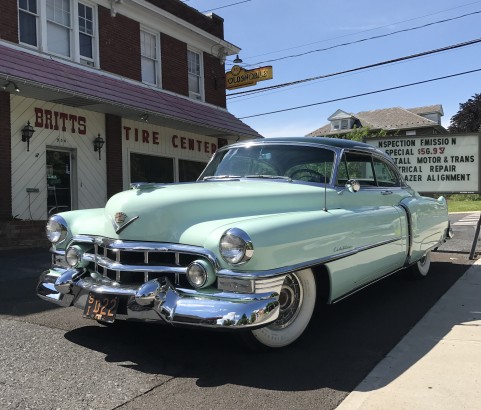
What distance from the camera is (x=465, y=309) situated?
4.94m

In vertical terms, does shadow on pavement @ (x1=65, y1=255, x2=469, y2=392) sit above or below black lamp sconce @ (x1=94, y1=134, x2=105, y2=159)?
below

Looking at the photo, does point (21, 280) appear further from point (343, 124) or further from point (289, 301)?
point (343, 124)

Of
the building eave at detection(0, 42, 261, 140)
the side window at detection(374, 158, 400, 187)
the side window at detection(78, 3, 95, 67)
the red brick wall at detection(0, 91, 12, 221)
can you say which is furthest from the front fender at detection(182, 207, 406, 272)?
the side window at detection(78, 3, 95, 67)

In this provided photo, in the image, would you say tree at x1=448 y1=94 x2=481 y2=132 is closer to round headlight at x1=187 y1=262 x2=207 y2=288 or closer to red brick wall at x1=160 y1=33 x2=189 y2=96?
red brick wall at x1=160 y1=33 x2=189 y2=96

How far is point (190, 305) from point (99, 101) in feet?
28.6

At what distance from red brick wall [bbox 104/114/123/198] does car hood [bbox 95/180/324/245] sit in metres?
8.96

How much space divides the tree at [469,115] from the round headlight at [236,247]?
52923 millimetres

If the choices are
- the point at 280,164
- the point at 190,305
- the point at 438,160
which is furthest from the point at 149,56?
the point at 190,305

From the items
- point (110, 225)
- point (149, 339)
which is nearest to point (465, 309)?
point (149, 339)

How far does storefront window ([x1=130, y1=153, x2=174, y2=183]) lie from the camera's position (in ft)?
44.9

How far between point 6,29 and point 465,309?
10.1 metres

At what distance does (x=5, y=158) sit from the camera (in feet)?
33.2

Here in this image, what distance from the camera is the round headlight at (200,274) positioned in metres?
3.22

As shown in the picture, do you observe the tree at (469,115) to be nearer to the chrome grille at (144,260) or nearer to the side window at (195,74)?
the side window at (195,74)
